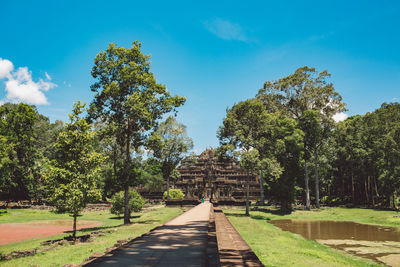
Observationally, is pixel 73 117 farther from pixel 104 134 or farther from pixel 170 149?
pixel 170 149

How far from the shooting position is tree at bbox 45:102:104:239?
14555 millimetres

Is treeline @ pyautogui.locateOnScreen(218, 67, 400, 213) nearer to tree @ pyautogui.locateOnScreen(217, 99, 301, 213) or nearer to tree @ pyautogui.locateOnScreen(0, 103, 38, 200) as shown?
A: tree @ pyautogui.locateOnScreen(217, 99, 301, 213)

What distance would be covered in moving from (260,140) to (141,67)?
15.1m

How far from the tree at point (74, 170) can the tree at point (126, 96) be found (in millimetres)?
6021

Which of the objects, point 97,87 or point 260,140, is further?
point 260,140

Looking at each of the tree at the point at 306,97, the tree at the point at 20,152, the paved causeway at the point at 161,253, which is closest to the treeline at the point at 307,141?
the tree at the point at 306,97

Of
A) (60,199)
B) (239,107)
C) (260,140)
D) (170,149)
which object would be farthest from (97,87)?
(170,149)

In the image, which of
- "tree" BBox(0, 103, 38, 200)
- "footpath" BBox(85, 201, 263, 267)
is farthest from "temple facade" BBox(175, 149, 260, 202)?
"footpath" BBox(85, 201, 263, 267)

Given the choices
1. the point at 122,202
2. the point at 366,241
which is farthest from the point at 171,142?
the point at 366,241

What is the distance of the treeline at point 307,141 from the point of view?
98.5ft

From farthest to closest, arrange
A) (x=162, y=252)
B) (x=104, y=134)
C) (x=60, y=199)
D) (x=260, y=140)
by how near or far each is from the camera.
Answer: (x=260, y=140) → (x=104, y=134) → (x=60, y=199) → (x=162, y=252)

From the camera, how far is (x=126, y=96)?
73.8ft

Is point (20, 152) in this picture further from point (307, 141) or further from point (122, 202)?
point (307, 141)

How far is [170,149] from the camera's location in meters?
49.8
